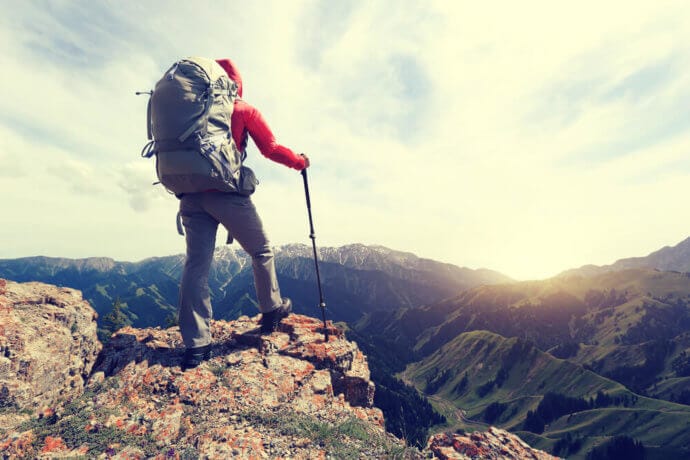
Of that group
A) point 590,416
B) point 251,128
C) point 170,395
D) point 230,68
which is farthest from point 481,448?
point 590,416

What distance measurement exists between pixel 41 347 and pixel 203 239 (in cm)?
387

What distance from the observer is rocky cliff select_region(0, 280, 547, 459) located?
652 cm

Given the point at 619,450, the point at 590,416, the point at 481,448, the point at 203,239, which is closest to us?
the point at 481,448

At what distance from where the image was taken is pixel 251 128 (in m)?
8.98

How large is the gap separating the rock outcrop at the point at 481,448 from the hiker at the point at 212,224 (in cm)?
588

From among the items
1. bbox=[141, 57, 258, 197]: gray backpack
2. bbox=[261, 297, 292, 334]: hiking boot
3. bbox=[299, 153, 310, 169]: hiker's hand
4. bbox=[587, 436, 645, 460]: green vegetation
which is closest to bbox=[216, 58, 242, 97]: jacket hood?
bbox=[141, 57, 258, 197]: gray backpack

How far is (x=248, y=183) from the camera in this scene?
9148 mm

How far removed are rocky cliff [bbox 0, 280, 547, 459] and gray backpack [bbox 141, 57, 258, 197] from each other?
14.1 ft

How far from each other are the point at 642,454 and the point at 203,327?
175 meters

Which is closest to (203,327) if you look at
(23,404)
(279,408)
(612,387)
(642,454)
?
(279,408)

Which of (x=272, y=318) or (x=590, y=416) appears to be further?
(x=590, y=416)

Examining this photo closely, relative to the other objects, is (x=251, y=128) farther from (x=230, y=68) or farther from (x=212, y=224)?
(x=212, y=224)

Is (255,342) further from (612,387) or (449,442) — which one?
(612,387)

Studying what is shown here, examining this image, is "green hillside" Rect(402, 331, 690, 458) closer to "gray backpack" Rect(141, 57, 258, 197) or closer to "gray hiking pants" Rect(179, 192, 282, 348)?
"gray hiking pants" Rect(179, 192, 282, 348)
